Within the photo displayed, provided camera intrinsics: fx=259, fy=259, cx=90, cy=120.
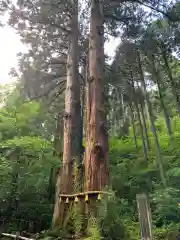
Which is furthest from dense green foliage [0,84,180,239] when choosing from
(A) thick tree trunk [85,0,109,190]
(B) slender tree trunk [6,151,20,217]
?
(A) thick tree trunk [85,0,109,190]

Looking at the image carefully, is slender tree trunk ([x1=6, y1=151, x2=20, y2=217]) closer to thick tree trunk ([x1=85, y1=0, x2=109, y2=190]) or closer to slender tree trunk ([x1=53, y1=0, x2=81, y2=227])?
slender tree trunk ([x1=53, y1=0, x2=81, y2=227])

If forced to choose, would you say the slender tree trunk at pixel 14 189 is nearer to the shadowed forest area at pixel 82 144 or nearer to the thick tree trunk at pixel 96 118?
the shadowed forest area at pixel 82 144

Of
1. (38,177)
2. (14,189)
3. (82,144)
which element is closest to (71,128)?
(82,144)

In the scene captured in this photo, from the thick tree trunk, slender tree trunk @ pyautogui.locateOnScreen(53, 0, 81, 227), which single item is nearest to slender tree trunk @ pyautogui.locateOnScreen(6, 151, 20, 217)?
slender tree trunk @ pyautogui.locateOnScreen(53, 0, 81, 227)

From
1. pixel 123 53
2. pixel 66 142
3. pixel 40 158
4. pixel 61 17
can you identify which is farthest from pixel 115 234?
pixel 123 53

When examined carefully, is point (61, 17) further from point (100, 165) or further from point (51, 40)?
point (100, 165)

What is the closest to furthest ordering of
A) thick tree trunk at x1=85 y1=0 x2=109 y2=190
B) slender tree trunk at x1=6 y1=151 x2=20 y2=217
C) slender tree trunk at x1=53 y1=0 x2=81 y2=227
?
1. thick tree trunk at x1=85 y1=0 x2=109 y2=190
2. slender tree trunk at x1=53 y1=0 x2=81 y2=227
3. slender tree trunk at x1=6 y1=151 x2=20 y2=217

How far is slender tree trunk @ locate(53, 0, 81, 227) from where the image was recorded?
22.0 ft

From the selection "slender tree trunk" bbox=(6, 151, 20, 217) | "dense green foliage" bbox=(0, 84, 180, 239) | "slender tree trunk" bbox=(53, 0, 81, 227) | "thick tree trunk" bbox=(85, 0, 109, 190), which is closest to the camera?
"thick tree trunk" bbox=(85, 0, 109, 190)

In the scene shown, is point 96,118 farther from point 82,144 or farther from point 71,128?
point 82,144

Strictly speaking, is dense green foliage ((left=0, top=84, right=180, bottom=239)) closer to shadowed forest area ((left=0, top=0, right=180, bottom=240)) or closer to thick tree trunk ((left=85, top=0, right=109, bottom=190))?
shadowed forest area ((left=0, top=0, right=180, bottom=240))

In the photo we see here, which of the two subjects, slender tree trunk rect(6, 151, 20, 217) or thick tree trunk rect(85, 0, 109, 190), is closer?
thick tree trunk rect(85, 0, 109, 190)

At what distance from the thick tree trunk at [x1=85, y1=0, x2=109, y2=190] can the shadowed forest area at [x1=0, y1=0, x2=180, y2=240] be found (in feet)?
0.08

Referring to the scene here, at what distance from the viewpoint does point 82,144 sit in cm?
905
